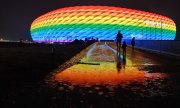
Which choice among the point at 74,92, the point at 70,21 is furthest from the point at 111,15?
the point at 74,92

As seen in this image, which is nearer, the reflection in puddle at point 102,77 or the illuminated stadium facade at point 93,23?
the reflection in puddle at point 102,77

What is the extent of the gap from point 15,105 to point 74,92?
2.31m

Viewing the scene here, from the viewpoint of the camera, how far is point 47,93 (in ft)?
30.7

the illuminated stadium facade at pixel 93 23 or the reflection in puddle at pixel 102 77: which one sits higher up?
the illuminated stadium facade at pixel 93 23

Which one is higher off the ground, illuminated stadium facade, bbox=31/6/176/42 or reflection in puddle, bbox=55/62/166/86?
illuminated stadium facade, bbox=31/6/176/42

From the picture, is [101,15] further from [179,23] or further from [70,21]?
[179,23]

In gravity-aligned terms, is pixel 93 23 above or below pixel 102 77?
above

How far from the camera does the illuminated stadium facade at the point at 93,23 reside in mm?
128250

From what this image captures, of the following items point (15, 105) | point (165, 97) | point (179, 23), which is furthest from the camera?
point (179, 23)

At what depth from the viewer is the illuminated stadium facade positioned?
128250 millimetres

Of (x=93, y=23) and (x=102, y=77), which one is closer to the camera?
(x=102, y=77)

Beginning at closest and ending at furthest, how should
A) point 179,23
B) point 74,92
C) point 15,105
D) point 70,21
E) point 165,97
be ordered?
1. point 15,105
2. point 165,97
3. point 74,92
4. point 70,21
5. point 179,23

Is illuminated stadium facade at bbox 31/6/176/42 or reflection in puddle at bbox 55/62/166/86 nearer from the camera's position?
reflection in puddle at bbox 55/62/166/86

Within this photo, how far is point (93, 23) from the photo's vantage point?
128m
